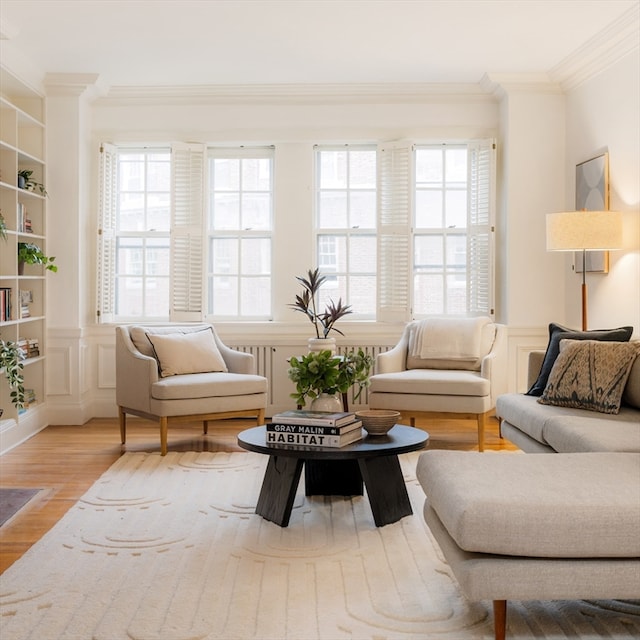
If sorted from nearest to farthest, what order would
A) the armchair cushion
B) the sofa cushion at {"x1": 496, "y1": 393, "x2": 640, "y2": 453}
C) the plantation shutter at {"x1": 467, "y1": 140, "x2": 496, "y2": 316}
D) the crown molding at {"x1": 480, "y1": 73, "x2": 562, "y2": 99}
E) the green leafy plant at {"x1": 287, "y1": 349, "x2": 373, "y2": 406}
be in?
the sofa cushion at {"x1": 496, "y1": 393, "x2": 640, "y2": 453} → the green leafy plant at {"x1": 287, "y1": 349, "x2": 373, "y2": 406} → the armchair cushion → the crown molding at {"x1": 480, "y1": 73, "x2": 562, "y2": 99} → the plantation shutter at {"x1": 467, "y1": 140, "x2": 496, "y2": 316}

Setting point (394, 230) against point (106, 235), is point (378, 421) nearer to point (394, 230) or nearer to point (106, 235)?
point (394, 230)

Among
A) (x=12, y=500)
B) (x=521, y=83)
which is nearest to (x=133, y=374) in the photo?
(x=12, y=500)

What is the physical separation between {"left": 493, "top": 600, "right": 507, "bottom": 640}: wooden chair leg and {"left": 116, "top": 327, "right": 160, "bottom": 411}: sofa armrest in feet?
10.2

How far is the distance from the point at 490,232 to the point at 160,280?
2.74m

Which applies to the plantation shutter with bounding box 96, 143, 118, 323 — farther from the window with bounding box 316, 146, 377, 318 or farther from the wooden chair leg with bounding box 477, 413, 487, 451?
the wooden chair leg with bounding box 477, 413, 487, 451

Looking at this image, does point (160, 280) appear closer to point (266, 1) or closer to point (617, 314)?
point (266, 1)

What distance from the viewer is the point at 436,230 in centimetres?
613

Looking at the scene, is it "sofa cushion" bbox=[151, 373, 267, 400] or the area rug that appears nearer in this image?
the area rug

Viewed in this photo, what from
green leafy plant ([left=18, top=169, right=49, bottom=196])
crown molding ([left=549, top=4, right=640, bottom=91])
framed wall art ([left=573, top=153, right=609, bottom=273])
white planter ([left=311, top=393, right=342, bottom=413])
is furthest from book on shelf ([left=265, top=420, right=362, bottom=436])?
green leafy plant ([left=18, top=169, right=49, bottom=196])

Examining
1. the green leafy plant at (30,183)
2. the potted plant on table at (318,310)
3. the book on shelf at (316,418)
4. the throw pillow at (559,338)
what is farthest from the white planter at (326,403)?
the green leafy plant at (30,183)

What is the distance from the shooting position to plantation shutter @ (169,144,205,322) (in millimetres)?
6059

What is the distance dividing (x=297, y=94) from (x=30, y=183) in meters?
2.20

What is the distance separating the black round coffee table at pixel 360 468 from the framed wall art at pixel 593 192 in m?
2.27

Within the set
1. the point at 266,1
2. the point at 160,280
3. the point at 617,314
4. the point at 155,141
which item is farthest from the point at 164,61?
the point at 617,314
